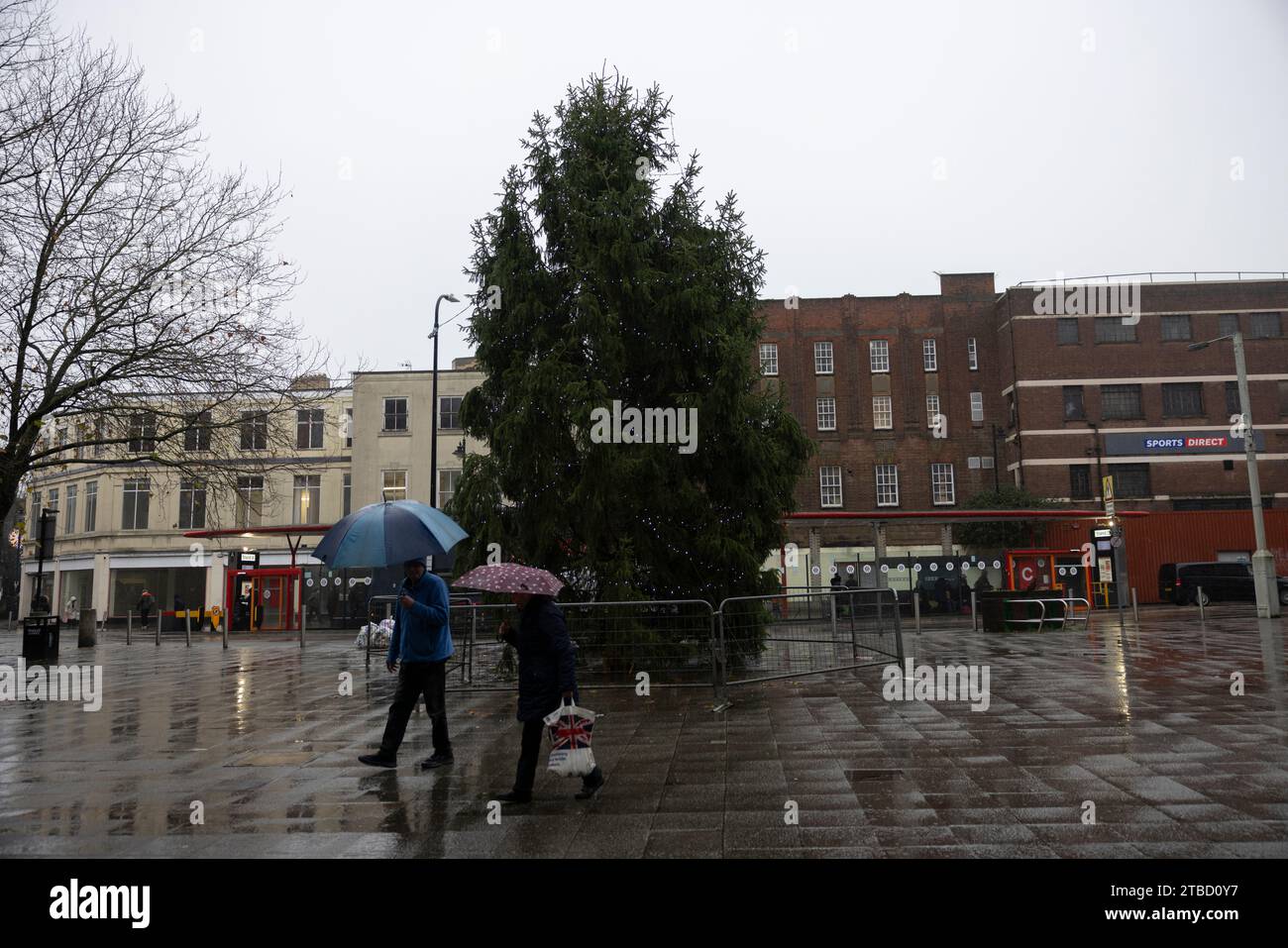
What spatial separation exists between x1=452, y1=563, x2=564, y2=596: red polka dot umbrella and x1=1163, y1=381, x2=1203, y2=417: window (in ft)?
170

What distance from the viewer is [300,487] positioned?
163 ft

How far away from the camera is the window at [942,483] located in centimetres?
5181

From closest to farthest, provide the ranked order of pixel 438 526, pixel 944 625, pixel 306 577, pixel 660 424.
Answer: pixel 438 526, pixel 660 424, pixel 944 625, pixel 306 577

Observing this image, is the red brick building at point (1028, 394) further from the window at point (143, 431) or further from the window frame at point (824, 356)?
the window at point (143, 431)

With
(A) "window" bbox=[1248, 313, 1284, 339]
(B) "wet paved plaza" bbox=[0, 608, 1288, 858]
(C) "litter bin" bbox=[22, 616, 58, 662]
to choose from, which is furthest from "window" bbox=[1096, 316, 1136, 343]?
(C) "litter bin" bbox=[22, 616, 58, 662]

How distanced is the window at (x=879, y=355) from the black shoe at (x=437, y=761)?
48086 mm

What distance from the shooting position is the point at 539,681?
704 centimetres

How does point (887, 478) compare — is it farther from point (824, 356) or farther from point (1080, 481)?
point (1080, 481)

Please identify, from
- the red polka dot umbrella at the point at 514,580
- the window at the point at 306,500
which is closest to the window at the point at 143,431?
the red polka dot umbrella at the point at 514,580

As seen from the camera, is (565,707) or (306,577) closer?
(565,707)

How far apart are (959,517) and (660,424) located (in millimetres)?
21262

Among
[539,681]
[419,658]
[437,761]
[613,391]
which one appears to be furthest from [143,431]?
[539,681]
